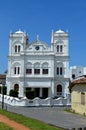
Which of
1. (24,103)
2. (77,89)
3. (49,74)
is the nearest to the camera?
(77,89)

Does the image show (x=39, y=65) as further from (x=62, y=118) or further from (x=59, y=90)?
(x=62, y=118)

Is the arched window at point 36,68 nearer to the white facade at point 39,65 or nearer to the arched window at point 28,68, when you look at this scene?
the white facade at point 39,65

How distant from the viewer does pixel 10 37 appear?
238ft

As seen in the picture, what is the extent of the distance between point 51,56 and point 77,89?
39912mm

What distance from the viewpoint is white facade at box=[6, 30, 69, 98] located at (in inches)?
2756

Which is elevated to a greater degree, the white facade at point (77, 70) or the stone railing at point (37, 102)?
the white facade at point (77, 70)

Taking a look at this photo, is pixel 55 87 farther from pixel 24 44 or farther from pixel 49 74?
pixel 24 44

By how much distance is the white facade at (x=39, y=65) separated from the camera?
70000 mm

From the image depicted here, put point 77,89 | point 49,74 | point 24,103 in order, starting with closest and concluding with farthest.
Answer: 1. point 77,89
2. point 24,103
3. point 49,74

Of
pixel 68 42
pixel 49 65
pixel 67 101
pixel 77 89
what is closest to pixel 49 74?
pixel 49 65

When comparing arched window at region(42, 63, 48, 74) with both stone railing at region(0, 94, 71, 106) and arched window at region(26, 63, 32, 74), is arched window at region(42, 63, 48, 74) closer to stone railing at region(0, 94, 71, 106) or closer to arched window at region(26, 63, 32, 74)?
arched window at region(26, 63, 32, 74)

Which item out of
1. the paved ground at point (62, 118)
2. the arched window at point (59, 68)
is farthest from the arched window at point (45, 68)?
the paved ground at point (62, 118)

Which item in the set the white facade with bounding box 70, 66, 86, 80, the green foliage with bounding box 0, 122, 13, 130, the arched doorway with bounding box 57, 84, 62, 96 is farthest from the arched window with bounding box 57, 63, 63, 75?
the green foliage with bounding box 0, 122, 13, 130

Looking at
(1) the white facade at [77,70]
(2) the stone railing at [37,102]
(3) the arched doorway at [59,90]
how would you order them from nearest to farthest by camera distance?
(2) the stone railing at [37,102], (3) the arched doorway at [59,90], (1) the white facade at [77,70]
